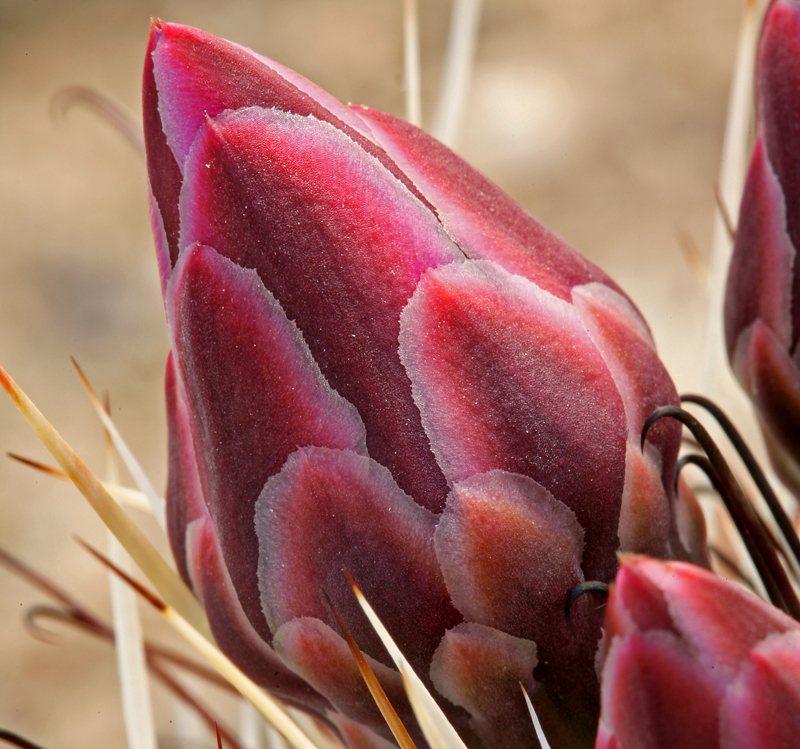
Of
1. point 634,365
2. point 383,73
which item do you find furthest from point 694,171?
point 634,365

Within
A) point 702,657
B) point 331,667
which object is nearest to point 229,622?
point 331,667

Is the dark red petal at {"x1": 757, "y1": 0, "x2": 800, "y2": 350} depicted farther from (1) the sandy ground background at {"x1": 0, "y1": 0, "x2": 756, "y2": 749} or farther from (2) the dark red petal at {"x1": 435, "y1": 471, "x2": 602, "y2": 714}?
(1) the sandy ground background at {"x1": 0, "y1": 0, "x2": 756, "y2": 749}

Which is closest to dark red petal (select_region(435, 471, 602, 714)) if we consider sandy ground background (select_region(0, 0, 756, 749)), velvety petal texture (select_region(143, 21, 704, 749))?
velvety petal texture (select_region(143, 21, 704, 749))

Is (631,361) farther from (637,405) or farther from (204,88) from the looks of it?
(204,88)

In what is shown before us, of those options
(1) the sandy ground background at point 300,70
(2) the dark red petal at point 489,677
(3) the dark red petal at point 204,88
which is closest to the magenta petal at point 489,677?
(2) the dark red petal at point 489,677

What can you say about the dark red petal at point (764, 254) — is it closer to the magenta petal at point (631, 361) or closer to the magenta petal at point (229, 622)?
the magenta petal at point (631, 361)

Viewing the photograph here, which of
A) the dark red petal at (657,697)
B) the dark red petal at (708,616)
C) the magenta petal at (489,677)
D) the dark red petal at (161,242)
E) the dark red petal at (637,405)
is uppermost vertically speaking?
the dark red petal at (161,242)

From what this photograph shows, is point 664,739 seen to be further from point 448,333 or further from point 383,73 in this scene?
point 383,73

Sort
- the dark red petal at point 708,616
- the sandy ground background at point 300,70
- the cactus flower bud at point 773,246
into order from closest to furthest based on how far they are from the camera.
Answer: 1. the dark red petal at point 708,616
2. the cactus flower bud at point 773,246
3. the sandy ground background at point 300,70
